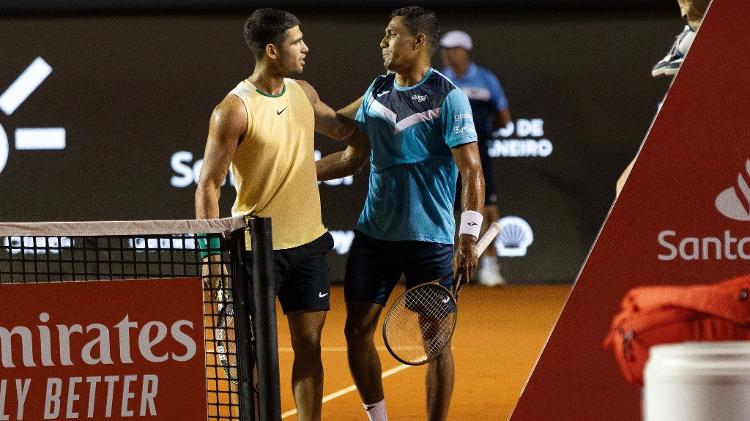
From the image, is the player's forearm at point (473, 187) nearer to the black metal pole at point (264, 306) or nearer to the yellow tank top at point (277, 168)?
the yellow tank top at point (277, 168)

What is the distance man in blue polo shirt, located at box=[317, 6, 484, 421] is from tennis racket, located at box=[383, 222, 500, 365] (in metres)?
0.14

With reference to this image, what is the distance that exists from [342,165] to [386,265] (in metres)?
0.52

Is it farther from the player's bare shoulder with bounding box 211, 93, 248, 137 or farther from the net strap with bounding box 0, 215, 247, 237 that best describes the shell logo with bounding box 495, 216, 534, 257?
the net strap with bounding box 0, 215, 247, 237

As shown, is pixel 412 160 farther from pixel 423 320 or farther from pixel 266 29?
pixel 266 29

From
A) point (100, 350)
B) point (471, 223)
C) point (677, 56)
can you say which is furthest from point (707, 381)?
point (471, 223)

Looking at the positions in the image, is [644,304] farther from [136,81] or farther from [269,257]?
[136,81]

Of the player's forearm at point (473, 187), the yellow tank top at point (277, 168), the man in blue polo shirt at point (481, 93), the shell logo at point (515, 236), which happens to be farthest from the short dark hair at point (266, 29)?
the shell logo at point (515, 236)

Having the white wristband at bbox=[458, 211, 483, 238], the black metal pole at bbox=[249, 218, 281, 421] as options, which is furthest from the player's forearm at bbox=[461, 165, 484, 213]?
the black metal pole at bbox=[249, 218, 281, 421]

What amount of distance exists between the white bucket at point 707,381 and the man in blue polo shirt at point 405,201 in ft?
8.86

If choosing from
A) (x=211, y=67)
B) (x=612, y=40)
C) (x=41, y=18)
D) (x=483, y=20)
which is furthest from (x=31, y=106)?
(x=612, y=40)

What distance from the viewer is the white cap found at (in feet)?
36.8

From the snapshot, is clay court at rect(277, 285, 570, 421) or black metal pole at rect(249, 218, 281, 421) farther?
clay court at rect(277, 285, 570, 421)

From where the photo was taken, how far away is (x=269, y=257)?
3938mm

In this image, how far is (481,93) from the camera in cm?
1119
